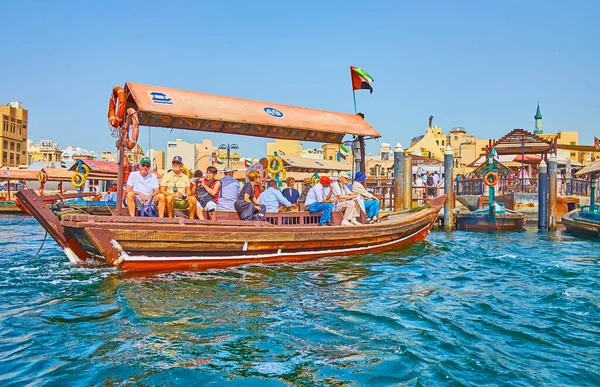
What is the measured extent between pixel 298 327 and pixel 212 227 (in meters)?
3.59

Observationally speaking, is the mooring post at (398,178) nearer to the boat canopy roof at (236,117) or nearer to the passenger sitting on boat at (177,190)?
the boat canopy roof at (236,117)

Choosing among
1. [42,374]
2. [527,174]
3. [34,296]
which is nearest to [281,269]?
[34,296]

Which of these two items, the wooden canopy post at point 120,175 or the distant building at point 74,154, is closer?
the wooden canopy post at point 120,175

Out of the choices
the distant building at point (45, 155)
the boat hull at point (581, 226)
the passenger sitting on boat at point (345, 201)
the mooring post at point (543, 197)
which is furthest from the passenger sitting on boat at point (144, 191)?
the distant building at point (45, 155)

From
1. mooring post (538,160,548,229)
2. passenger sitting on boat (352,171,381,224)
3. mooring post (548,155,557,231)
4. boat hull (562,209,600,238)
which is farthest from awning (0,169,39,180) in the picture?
boat hull (562,209,600,238)

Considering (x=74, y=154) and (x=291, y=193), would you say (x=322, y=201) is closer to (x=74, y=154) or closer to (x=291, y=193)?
(x=291, y=193)

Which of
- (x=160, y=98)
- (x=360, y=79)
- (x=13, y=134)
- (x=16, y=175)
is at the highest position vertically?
(x=13, y=134)

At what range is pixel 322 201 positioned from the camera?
1100 centimetres

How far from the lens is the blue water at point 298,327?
4340mm

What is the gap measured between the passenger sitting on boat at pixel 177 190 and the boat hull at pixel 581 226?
13937 millimetres

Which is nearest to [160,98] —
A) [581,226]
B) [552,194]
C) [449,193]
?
[449,193]

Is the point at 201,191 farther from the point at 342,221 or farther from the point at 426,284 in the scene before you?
the point at 426,284

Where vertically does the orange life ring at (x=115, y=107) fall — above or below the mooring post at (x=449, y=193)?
above

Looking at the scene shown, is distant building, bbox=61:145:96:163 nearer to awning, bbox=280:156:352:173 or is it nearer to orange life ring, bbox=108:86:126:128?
awning, bbox=280:156:352:173
